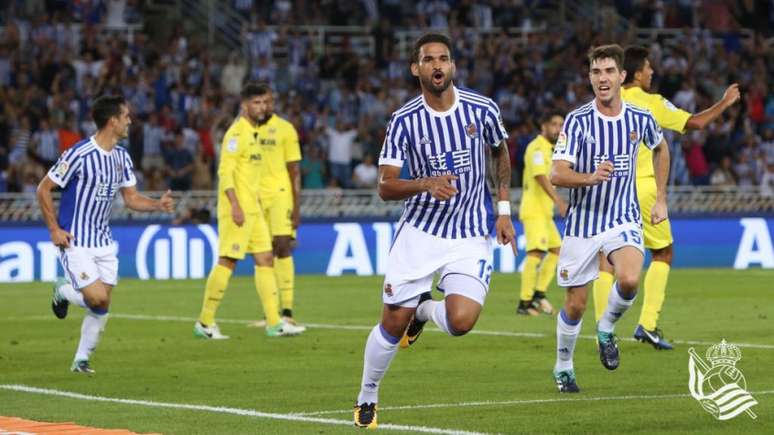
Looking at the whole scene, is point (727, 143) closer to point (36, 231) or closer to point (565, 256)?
point (36, 231)

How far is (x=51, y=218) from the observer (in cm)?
1276

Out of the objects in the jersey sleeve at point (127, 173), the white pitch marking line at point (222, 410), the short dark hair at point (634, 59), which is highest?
the short dark hair at point (634, 59)

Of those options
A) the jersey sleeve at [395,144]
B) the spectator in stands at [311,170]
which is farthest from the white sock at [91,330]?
the spectator in stands at [311,170]

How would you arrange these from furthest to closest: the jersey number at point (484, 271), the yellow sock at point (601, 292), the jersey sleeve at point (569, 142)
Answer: the yellow sock at point (601, 292) → the jersey sleeve at point (569, 142) → the jersey number at point (484, 271)

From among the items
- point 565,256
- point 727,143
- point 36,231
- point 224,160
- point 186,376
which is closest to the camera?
point 565,256

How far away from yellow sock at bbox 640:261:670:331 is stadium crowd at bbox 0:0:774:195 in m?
14.2

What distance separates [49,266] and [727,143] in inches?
563

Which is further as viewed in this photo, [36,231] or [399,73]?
[399,73]

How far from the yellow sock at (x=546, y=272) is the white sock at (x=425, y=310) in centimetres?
911

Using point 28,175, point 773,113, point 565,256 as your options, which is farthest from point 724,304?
point 773,113

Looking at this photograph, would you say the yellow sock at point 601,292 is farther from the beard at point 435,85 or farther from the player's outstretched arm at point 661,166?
the beard at point 435,85

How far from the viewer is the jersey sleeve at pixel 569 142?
11.4 m

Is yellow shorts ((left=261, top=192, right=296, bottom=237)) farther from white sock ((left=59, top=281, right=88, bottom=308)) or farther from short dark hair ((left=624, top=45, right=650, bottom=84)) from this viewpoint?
short dark hair ((left=624, top=45, right=650, bottom=84))

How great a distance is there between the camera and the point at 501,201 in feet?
32.3
